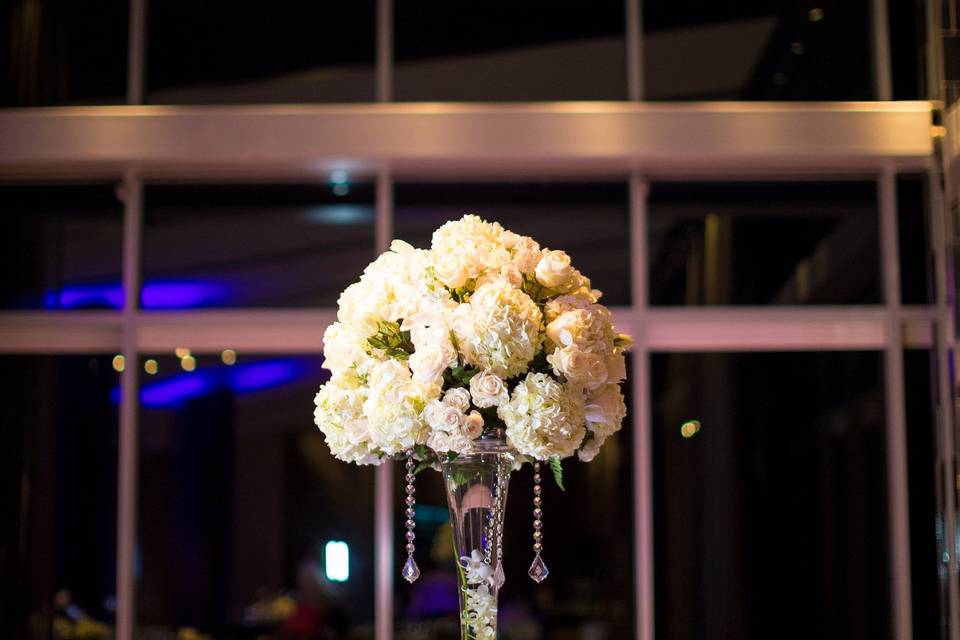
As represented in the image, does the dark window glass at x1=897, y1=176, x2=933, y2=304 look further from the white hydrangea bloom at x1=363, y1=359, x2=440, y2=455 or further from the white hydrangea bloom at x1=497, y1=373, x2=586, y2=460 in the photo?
the white hydrangea bloom at x1=363, y1=359, x2=440, y2=455

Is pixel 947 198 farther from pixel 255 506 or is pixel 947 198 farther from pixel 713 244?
pixel 255 506

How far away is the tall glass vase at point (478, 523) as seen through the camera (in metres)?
2.03

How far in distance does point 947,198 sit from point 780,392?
1.13 metres

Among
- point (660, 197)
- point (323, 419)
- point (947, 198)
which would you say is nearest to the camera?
point (323, 419)

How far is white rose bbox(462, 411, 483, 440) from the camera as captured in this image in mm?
1950

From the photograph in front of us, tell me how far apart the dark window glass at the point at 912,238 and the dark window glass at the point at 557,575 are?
5.31ft

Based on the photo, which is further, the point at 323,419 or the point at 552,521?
the point at 552,521

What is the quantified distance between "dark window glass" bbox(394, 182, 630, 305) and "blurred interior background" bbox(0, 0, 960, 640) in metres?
0.01

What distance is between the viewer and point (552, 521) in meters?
5.10

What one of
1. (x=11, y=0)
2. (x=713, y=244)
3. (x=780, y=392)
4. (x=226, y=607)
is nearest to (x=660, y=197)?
(x=713, y=244)

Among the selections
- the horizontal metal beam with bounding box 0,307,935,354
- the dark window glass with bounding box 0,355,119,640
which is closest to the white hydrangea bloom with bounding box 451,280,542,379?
the horizontal metal beam with bounding box 0,307,935,354

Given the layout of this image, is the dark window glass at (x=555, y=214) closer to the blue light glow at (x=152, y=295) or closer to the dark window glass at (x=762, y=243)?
the dark window glass at (x=762, y=243)

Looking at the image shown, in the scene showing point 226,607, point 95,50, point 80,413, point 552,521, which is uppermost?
point 95,50

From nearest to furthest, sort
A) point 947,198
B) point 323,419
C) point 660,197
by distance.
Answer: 1. point 323,419
2. point 947,198
3. point 660,197
